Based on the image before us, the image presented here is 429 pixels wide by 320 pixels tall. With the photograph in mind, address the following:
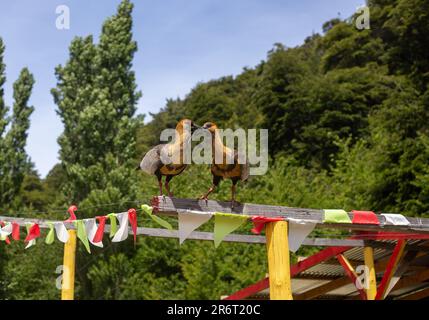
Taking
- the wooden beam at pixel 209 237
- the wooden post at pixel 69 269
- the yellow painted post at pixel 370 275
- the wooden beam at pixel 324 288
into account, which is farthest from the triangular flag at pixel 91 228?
the wooden beam at pixel 324 288

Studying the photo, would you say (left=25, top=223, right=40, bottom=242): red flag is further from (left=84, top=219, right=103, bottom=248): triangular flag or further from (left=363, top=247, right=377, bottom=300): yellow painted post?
(left=363, top=247, right=377, bottom=300): yellow painted post

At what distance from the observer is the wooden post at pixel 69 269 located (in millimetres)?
8484

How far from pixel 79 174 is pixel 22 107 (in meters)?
3.86

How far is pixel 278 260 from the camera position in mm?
4898

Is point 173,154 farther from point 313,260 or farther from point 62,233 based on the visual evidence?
point 313,260

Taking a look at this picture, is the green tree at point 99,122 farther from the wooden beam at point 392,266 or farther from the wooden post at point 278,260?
the wooden post at point 278,260

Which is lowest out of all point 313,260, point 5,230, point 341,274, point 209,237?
point 341,274

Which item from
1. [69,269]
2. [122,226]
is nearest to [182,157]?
[122,226]

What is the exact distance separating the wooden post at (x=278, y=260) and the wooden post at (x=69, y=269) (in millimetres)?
4456

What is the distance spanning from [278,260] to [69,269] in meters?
4.69

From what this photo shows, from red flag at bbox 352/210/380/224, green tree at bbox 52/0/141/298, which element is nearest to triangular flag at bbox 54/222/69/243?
red flag at bbox 352/210/380/224

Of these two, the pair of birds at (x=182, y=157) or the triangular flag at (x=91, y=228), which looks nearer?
the pair of birds at (x=182, y=157)
